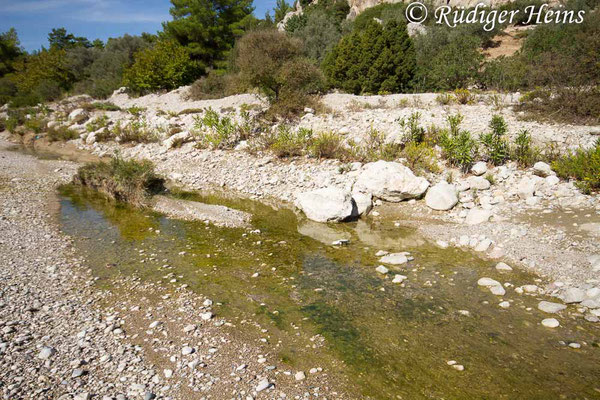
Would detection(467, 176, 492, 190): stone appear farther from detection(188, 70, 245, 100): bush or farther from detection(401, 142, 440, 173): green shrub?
detection(188, 70, 245, 100): bush

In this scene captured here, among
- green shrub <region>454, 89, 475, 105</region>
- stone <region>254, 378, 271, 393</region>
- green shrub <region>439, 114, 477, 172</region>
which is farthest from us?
green shrub <region>454, 89, 475, 105</region>

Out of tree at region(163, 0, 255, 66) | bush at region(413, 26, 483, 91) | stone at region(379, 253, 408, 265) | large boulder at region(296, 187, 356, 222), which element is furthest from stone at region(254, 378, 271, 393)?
tree at region(163, 0, 255, 66)

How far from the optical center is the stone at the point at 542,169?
10827 mm

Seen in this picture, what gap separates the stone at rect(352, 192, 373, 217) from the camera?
10602mm

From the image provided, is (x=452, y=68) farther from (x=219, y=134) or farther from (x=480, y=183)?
(x=219, y=134)

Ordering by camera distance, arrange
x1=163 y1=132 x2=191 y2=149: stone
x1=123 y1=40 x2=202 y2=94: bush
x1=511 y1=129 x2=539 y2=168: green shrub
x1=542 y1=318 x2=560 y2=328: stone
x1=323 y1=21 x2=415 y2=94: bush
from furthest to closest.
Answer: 1. x1=123 y1=40 x2=202 y2=94: bush
2. x1=323 y1=21 x2=415 y2=94: bush
3. x1=163 y1=132 x2=191 y2=149: stone
4. x1=511 y1=129 x2=539 y2=168: green shrub
5. x1=542 y1=318 x2=560 y2=328: stone

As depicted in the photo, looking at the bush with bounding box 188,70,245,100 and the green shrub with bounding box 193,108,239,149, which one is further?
the bush with bounding box 188,70,245,100

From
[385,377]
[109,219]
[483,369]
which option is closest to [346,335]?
[385,377]

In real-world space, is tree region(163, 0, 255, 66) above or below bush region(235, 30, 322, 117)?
above

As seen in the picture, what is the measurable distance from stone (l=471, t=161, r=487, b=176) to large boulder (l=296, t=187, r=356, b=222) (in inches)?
189

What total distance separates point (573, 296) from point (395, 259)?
3222 mm

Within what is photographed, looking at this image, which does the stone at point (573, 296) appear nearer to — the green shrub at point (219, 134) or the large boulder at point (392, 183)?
the large boulder at point (392, 183)

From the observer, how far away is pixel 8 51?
50.3 meters

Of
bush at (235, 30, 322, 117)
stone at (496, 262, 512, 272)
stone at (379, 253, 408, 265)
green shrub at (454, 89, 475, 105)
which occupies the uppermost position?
bush at (235, 30, 322, 117)
